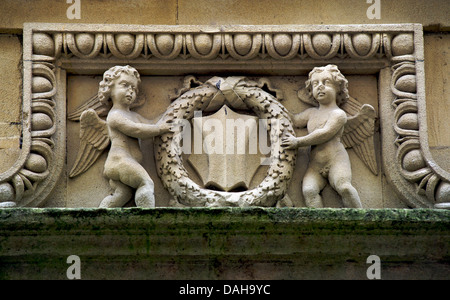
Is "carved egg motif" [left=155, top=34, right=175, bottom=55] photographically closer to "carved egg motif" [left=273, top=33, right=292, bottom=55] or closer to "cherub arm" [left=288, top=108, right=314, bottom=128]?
"carved egg motif" [left=273, top=33, right=292, bottom=55]

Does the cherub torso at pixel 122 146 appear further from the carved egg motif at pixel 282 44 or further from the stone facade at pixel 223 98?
the carved egg motif at pixel 282 44

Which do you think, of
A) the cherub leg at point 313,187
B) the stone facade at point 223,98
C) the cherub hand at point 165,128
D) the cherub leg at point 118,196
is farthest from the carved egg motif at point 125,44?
the cherub leg at point 313,187

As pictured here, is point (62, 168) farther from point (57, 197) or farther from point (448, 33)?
point (448, 33)

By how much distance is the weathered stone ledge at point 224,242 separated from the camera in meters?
5.91

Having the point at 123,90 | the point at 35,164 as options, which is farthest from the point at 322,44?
the point at 35,164

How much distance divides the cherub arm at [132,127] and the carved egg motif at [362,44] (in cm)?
119

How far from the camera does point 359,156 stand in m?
6.52

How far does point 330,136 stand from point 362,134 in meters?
0.25

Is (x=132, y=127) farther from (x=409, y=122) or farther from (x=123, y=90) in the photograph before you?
(x=409, y=122)

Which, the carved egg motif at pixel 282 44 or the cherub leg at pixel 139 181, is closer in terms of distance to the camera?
the cherub leg at pixel 139 181

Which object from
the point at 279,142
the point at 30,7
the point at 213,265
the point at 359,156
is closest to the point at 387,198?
the point at 359,156

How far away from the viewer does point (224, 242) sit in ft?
19.8

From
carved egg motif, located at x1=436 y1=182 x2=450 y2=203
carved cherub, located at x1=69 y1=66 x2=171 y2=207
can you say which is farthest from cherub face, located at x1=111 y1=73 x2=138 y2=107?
carved egg motif, located at x1=436 y1=182 x2=450 y2=203

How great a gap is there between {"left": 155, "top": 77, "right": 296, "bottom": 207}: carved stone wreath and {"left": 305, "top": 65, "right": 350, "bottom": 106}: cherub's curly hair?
205 mm
